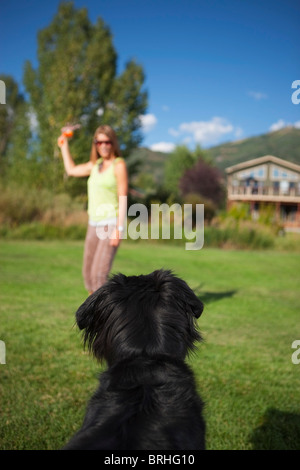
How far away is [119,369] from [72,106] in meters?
25.0

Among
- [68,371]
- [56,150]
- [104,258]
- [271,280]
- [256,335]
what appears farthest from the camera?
[56,150]

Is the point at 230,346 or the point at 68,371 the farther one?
the point at 230,346

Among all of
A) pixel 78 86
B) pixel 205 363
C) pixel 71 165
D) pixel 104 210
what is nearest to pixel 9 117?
pixel 78 86

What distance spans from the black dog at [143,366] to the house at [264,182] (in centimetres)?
2209

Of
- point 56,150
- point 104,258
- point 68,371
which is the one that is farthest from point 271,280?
point 56,150

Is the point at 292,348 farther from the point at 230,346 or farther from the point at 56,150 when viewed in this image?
the point at 56,150

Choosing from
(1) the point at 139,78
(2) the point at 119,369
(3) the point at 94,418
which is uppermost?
(1) the point at 139,78

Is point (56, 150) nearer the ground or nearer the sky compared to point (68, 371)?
nearer the sky

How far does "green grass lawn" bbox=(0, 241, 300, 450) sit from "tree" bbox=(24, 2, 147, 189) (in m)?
17.5

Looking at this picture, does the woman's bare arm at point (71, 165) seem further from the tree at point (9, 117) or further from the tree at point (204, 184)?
the tree at point (204, 184)

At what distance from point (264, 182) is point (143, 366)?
1097 inches

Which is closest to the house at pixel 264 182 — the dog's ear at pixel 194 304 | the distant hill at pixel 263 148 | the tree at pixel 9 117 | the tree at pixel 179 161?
the distant hill at pixel 263 148

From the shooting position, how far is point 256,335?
16.8 ft
